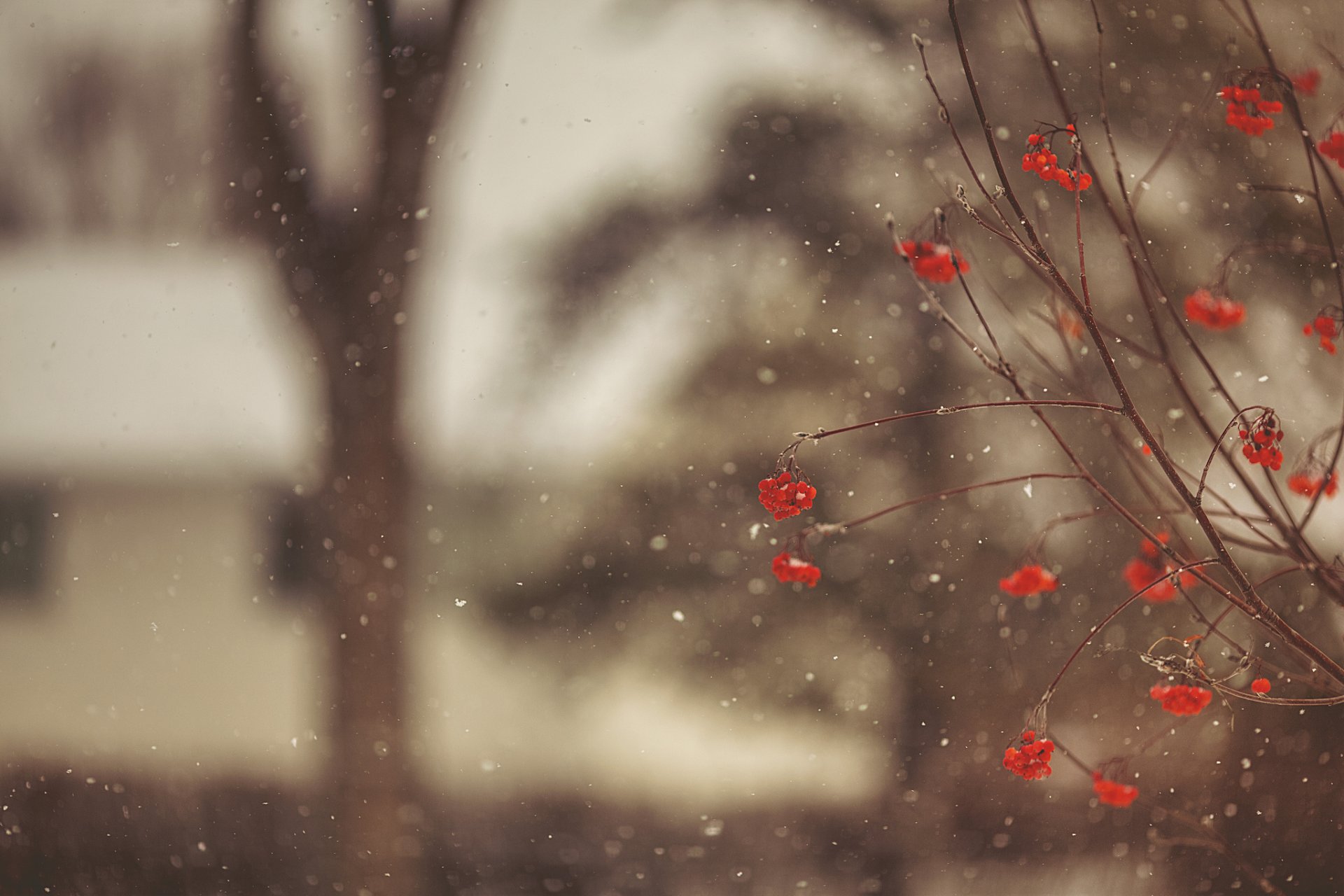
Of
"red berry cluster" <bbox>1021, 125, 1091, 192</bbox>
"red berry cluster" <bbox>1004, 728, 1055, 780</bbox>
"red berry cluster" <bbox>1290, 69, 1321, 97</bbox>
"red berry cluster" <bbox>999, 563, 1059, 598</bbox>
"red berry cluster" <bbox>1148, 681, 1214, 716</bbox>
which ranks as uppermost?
"red berry cluster" <bbox>1290, 69, 1321, 97</bbox>

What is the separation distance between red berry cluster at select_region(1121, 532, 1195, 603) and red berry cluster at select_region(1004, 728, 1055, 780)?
5.6 inches

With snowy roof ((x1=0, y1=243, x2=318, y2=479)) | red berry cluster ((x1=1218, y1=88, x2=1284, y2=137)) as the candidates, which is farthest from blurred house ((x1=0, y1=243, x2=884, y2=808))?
red berry cluster ((x1=1218, y1=88, x2=1284, y2=137))

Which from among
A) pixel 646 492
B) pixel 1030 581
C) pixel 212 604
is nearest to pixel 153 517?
pixel 212 604

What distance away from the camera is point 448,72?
24.6 inches

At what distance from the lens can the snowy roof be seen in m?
0.64

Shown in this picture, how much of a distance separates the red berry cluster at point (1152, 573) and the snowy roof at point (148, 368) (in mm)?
538

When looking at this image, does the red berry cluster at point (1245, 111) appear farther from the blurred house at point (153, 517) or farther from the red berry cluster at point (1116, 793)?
the blurred house at point (153, 517)

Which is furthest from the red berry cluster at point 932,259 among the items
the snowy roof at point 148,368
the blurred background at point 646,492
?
the snowy roof at point 148,368

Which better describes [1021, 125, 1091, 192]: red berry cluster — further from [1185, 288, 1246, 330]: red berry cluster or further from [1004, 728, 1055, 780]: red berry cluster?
[1004, 728, 1055, 780]: red berry cluster

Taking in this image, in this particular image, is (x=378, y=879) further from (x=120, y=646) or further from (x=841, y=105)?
(x=841, y=105)

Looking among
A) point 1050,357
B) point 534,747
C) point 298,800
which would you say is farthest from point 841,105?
point 298,800

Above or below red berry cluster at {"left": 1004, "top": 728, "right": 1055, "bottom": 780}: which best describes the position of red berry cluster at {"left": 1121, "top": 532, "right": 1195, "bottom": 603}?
above

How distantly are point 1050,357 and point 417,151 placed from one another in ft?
1.45

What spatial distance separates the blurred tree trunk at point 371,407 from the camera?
0.60 metres
